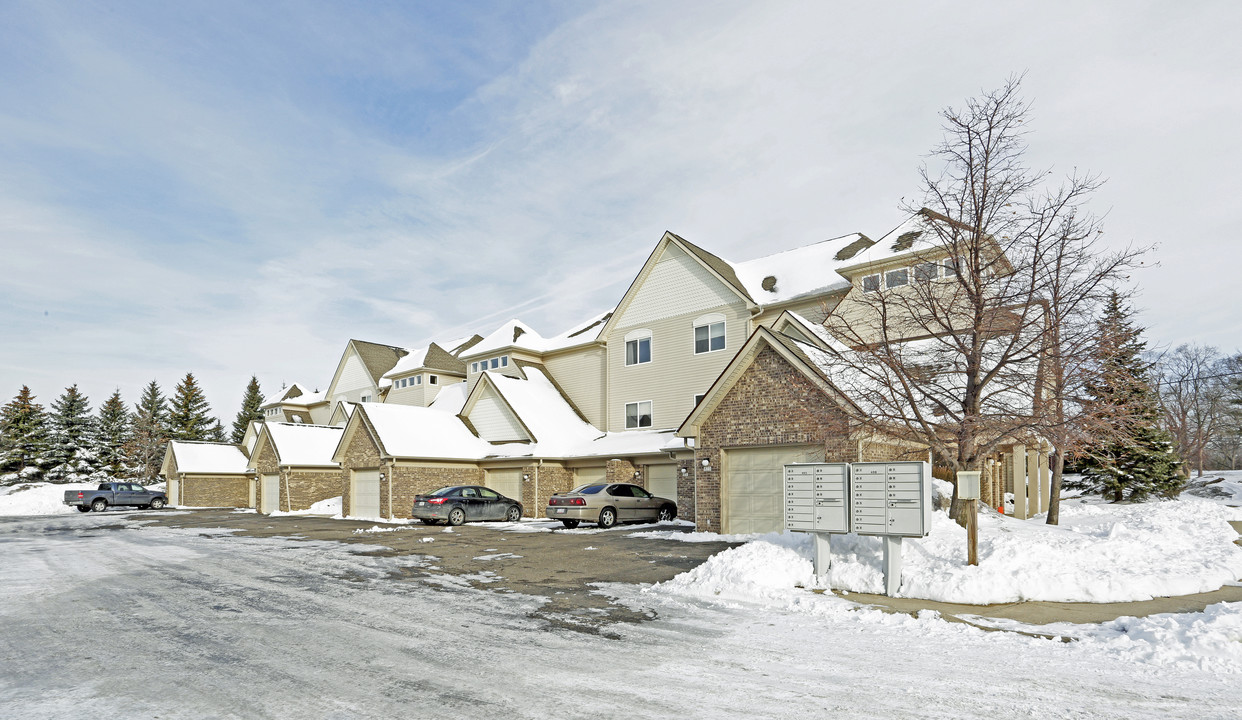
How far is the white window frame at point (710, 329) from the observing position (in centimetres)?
2838

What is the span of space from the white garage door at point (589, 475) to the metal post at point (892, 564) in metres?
18.9

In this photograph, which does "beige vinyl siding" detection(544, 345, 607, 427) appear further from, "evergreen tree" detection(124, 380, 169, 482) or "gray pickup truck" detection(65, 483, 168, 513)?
"evergreen tree" detection(124, 380, 169, 482)

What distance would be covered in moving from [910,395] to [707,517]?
790 centimetres

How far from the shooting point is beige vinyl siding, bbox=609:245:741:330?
1145 inches

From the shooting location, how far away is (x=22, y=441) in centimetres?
6209

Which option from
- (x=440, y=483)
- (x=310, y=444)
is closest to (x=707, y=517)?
(x=440, y=483)

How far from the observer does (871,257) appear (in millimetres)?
23906

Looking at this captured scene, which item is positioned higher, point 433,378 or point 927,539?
point 433,378

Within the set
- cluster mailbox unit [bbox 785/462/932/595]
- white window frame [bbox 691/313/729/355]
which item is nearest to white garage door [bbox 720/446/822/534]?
cluster mailbox unit [bbox 785/462/932/595]

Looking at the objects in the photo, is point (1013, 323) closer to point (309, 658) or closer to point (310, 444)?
point (309, 658)

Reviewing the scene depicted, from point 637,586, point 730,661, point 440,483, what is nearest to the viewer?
point 730,661

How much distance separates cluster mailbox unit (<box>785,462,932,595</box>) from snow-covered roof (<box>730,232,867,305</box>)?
48.7 feet

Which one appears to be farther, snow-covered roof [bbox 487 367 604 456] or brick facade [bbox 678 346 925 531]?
snow-covered roof [bbox 487 367 604 456]

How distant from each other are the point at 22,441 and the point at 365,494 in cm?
4980
